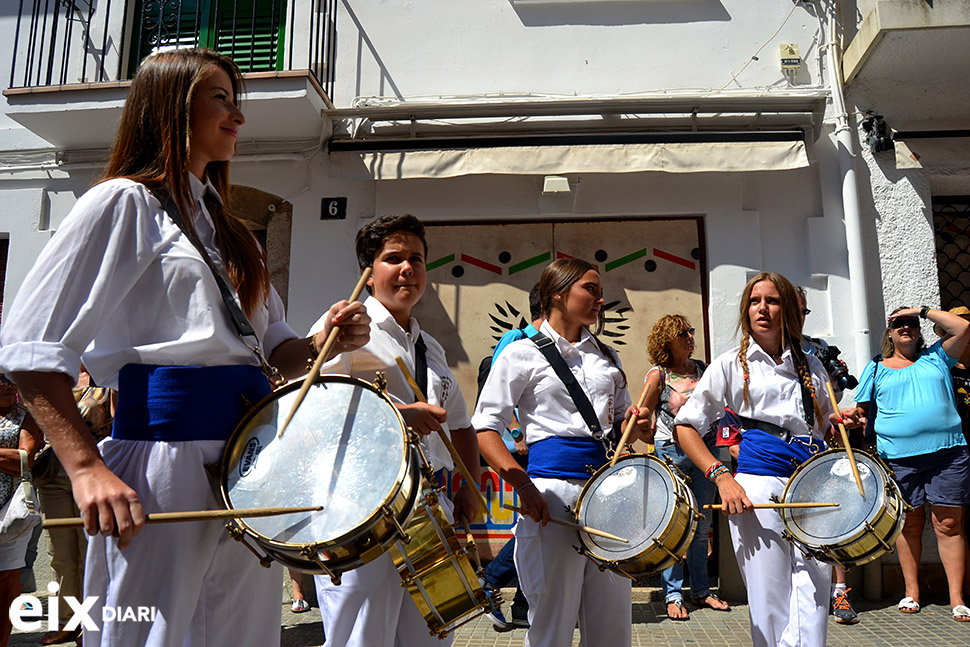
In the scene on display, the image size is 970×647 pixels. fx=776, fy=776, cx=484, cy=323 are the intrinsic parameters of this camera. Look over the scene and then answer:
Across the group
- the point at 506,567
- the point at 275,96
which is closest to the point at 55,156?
the point at 275,96

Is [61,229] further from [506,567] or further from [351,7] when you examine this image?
[351,7]

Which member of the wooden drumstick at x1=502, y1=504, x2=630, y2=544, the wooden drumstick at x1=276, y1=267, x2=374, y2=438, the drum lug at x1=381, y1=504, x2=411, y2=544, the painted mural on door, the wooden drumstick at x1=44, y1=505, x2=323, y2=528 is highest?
the painted mural on door

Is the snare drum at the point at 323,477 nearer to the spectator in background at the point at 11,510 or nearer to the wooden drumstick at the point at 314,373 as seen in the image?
the wooden drumstick at the point at 314,373

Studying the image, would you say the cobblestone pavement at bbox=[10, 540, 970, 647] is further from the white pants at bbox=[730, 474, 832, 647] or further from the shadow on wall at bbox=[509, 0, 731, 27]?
the shadow on wall at bbox=[509, 0, 731, 27]

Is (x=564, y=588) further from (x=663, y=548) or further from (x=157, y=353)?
(x=157, y=353)

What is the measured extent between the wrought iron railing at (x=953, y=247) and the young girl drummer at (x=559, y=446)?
15.3 feet

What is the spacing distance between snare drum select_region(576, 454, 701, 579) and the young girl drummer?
5.3 inches

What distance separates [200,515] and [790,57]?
22.2 ft

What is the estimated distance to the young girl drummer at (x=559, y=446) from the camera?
3.09 meters

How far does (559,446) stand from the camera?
3244 millimetres

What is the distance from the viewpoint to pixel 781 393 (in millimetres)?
3453

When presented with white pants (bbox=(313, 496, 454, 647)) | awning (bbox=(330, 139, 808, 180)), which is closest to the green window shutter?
awning (bbox=(330, 139, 808, 180))

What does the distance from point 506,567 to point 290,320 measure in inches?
113

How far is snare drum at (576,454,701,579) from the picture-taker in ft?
9.68
